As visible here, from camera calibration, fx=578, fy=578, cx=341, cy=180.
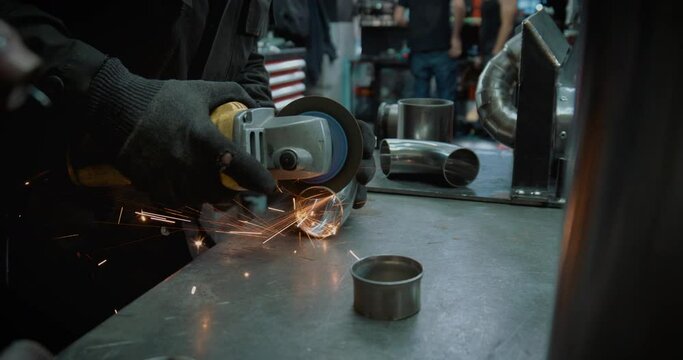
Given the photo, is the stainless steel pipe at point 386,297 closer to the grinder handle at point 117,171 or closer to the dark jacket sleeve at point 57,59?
the grinder handle at point 117,171

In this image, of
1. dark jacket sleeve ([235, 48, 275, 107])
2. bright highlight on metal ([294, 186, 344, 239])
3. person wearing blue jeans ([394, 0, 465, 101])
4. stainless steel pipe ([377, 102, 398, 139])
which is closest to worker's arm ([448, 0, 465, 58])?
person wearing blue jeans ([394, 0, 465, 101])

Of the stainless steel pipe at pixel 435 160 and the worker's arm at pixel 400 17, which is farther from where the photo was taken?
the worker's arm at pixel 400 17

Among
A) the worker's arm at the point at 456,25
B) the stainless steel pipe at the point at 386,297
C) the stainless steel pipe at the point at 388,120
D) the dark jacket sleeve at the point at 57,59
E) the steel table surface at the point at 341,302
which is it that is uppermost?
the worker's arm at the point at 456,25

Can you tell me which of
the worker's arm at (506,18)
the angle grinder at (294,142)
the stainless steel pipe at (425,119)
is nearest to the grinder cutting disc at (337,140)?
the angle grinder at (294,142)

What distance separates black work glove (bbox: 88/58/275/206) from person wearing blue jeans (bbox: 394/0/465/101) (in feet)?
14.8

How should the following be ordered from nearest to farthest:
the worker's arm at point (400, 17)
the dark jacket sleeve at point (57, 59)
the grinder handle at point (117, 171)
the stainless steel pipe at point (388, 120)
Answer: the dark jacket sleeve at point (57, 59)
the grinder handle at point (117, 171)
the stainless steel pipe at point (388, 120)
the worker's arm at point (400, 17)

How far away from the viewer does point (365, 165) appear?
1.44 metres

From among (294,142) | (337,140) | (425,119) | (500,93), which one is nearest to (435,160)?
(425,119)

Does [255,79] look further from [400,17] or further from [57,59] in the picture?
[400,17]

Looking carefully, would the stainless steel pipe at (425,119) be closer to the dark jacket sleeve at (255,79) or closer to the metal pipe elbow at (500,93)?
the metal pipe elbow at (500,93)

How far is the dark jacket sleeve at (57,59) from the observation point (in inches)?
39.4

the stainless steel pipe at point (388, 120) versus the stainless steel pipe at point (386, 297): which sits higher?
the stainless steel pipe at point (388, 120)

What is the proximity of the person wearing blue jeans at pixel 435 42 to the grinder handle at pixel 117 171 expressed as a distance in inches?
172

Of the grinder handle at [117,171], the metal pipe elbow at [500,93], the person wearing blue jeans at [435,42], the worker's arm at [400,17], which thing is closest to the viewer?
the grinder handle at [117,171]
